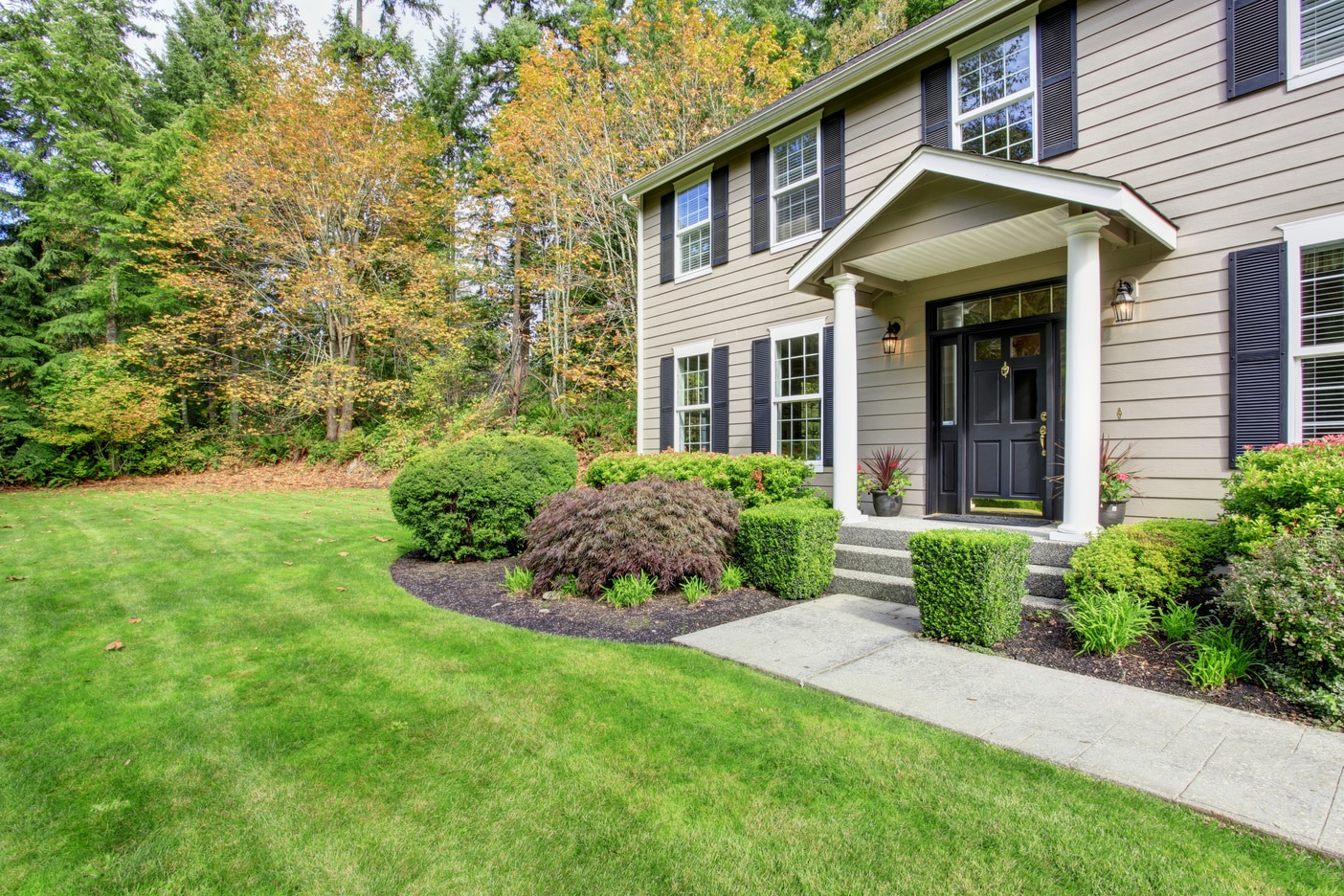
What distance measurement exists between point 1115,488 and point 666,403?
19.2ft

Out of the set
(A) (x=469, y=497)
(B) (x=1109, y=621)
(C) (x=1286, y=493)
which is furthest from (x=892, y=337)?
(A) (x=469, y=497)

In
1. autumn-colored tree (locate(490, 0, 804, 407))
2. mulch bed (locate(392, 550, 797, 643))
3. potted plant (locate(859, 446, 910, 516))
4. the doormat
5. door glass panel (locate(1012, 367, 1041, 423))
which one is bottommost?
mulch bed (locate(392, 550, 797, 643))

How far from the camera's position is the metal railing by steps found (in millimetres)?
4367

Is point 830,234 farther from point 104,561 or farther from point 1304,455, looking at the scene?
point 104,561

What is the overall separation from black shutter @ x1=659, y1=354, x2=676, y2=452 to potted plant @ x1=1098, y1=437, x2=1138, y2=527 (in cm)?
554

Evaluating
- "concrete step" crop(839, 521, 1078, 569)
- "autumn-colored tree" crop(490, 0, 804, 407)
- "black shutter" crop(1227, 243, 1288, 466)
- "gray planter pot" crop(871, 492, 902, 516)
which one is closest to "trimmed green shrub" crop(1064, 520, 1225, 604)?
"concrete step" crop(839, 521, 1078, 569)

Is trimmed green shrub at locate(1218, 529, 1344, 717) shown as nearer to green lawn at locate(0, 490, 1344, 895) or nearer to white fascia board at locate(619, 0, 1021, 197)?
green lawn at locate(0, 490, 1344, 895)

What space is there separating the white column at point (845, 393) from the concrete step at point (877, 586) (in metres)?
0.87

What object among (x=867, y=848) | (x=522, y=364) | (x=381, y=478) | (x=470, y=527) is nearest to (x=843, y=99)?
(x=470, y=527)

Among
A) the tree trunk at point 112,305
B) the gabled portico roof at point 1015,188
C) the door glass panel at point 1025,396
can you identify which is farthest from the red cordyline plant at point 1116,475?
the tree trunk at point 112,305

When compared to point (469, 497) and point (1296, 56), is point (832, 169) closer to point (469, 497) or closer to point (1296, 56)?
point (1296, 56)

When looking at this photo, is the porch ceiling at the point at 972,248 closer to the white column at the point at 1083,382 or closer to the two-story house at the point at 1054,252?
the two-story house at the point at 1054,252

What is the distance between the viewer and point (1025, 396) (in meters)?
5.83

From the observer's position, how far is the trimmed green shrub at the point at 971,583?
3.75 metres
